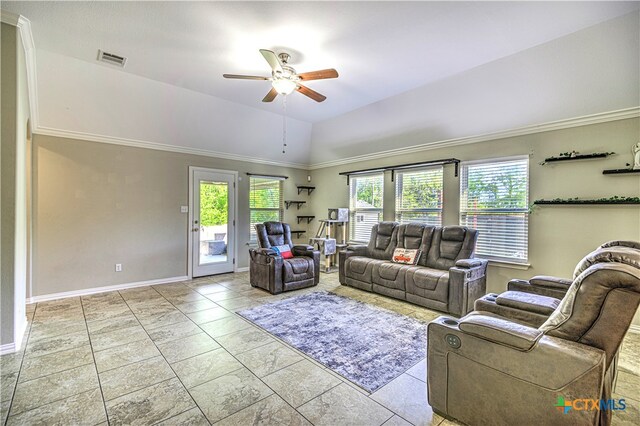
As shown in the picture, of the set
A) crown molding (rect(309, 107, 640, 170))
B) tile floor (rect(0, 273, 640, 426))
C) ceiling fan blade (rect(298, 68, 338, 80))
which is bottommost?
tile floor (rect(0, 273, 640, 426))

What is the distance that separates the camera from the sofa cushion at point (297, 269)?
489 centimetres

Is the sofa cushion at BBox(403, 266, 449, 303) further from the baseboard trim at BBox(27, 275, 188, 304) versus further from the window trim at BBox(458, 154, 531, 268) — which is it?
the baseboard trim at BBox(27, 275, 188, 304)

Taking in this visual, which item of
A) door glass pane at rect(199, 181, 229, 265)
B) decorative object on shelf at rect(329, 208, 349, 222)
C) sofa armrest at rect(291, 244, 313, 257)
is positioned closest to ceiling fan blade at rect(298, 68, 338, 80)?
sofa armrest at rect(291, 244, 313, 257)

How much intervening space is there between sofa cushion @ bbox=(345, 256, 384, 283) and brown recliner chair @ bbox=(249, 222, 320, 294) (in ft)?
2.00

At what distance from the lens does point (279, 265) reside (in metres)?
4.80

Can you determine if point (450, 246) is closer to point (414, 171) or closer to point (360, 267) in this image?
point (360, 267)

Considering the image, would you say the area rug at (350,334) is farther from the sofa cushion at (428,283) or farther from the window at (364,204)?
the window at (364,204)

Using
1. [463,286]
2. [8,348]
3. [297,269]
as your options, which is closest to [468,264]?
[463,286]

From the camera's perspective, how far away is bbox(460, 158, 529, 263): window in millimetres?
4113

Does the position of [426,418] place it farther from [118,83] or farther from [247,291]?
[118,83]

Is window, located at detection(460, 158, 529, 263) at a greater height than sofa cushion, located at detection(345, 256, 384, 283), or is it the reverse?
window, located at detection(460, 158, 529, 263)

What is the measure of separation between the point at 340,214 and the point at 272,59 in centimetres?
395

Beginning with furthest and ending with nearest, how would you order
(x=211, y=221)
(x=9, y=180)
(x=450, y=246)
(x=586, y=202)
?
(x=211, y=221), (x=450, y=246), (x=586, y=202), (x=9, y=180)

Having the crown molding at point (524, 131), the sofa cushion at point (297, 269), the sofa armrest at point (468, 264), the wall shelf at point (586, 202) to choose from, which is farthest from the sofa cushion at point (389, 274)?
the crown molding at point (524, 131)
